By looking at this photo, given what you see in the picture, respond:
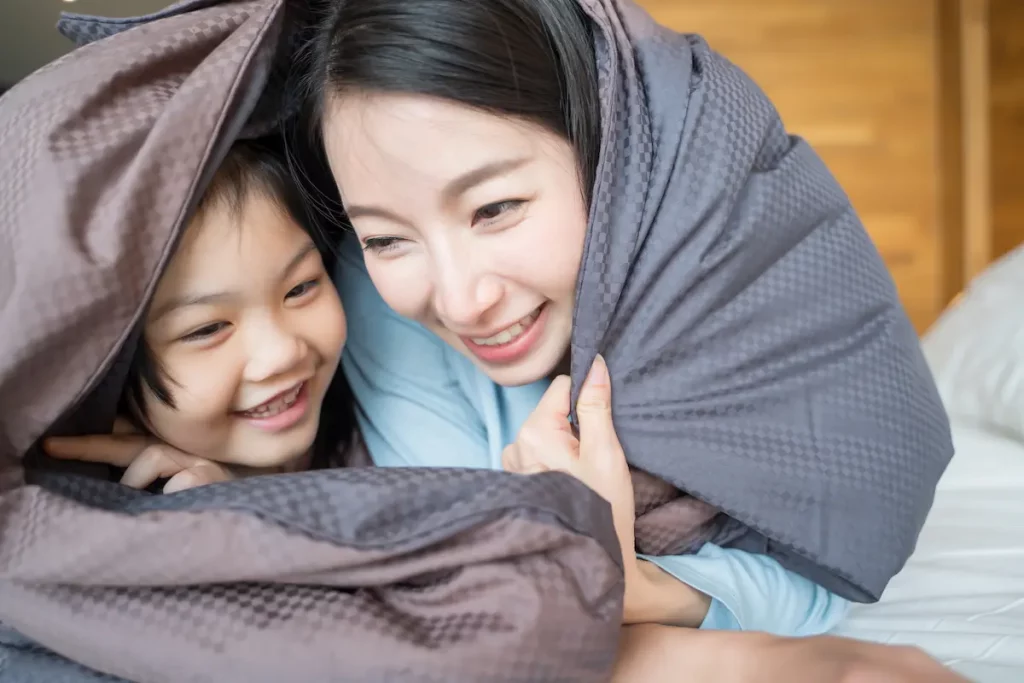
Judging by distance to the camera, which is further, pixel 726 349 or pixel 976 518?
pixel 976 518

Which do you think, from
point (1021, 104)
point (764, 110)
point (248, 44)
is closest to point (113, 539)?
point (248, 44)

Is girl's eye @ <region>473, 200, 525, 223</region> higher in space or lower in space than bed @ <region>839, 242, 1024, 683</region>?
higher

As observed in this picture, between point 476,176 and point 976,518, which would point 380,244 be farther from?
point 976,518

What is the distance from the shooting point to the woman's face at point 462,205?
2.22 ft

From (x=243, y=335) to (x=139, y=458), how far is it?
0.51ft

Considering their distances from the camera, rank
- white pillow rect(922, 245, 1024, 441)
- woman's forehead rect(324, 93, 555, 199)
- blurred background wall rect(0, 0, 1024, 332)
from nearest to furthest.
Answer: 1. woman's forehead rect(324, 93, 555, 199)
2. white pillow rect(922, 245, 1024, 441)
3. blurred background wall rect(0, 0, 1024, 332)

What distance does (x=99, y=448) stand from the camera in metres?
0.74

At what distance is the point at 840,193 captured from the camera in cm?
86

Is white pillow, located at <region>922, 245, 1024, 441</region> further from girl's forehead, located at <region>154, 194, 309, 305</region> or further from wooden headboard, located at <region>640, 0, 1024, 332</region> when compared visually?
girl's forehead, located at <region>154, 194, 309, 305</region>

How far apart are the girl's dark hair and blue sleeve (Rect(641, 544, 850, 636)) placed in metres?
0.36

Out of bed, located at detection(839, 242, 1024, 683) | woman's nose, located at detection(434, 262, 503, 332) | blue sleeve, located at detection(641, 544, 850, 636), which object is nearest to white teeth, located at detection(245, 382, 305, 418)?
woman's nose, located at detection(434, 262, 503, 332)

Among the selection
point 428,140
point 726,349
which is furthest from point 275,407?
point 726,349

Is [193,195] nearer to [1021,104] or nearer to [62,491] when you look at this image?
[62,491]

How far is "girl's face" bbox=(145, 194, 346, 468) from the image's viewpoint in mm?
724
